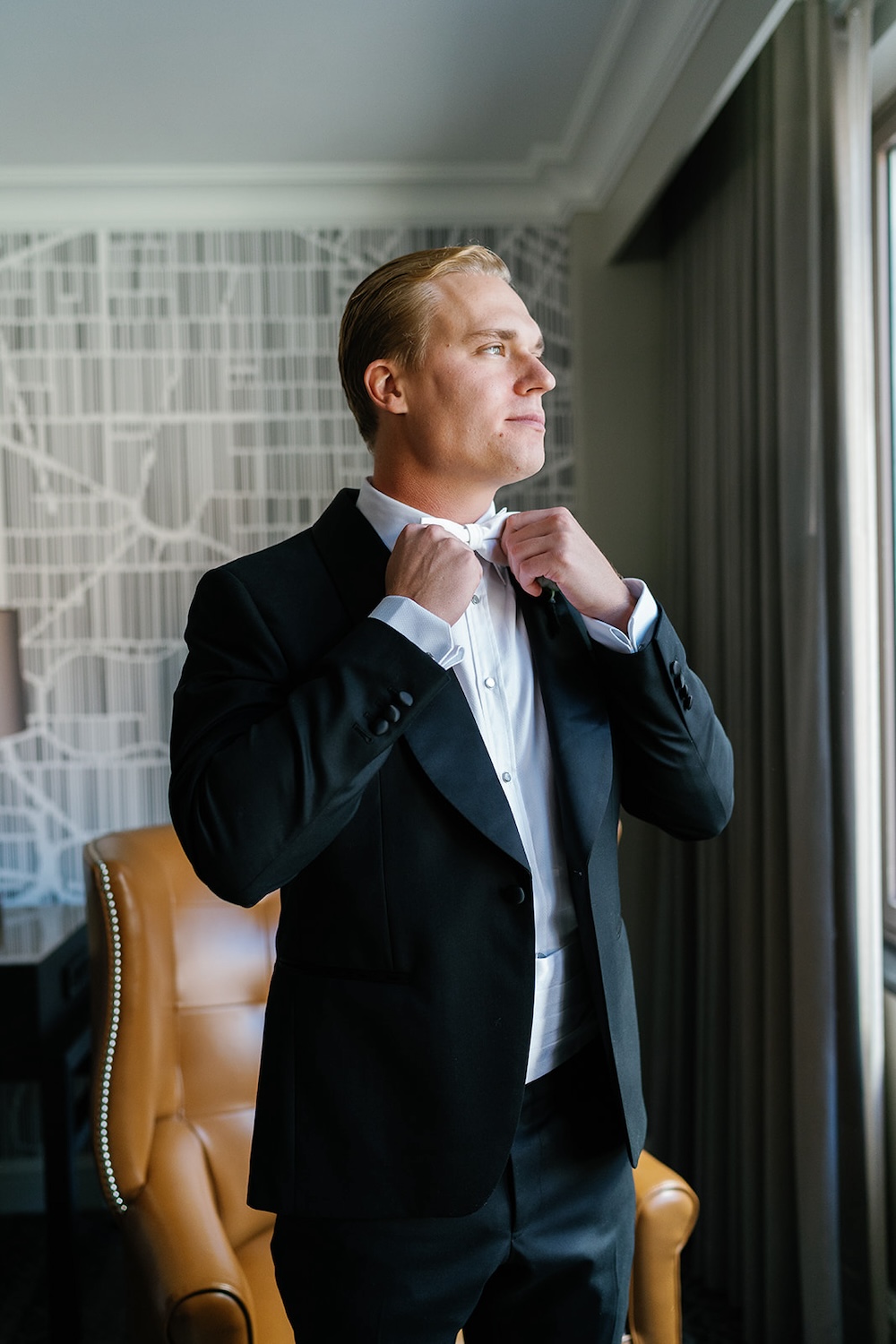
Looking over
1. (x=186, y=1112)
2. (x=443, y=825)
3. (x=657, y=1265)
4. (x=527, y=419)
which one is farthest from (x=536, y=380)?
(x=186, y=1112)

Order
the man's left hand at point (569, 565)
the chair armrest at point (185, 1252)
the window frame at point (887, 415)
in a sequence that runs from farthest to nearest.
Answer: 1. the window frame at point (887, 415)
2. the chair armrest at point (185, 1252)
3. the man's left hand at point (569, 565)

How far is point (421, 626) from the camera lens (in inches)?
37.6

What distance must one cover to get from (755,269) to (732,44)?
437mm

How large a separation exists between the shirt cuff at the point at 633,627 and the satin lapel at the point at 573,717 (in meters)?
0.06

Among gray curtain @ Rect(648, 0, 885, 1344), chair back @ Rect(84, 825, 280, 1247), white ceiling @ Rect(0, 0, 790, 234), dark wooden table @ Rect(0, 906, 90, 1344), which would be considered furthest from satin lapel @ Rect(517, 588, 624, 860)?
dark wooden table @ Rect(0, 906, 90, 1344)

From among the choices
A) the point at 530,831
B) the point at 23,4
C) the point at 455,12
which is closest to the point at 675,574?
the point at 455,12

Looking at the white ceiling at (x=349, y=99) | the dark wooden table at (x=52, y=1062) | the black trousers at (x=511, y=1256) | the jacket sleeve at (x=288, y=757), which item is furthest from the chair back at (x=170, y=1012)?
the white ceiling at (x=349, y=99)

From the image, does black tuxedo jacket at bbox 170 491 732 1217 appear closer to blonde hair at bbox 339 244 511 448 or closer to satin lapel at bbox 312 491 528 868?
satin lapel at bbox 312 491 528 868

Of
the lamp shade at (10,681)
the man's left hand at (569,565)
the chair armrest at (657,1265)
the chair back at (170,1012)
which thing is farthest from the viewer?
the lamp shade at (10,681)

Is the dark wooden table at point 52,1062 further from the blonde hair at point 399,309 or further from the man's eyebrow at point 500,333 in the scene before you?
the man's eyebrow at point 500,333

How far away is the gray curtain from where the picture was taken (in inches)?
70.0

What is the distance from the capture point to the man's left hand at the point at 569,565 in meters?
Result: 1.02

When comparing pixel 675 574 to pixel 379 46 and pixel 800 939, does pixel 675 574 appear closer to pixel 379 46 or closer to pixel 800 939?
pixel 800 939

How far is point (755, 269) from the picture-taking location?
2131 millimetres
